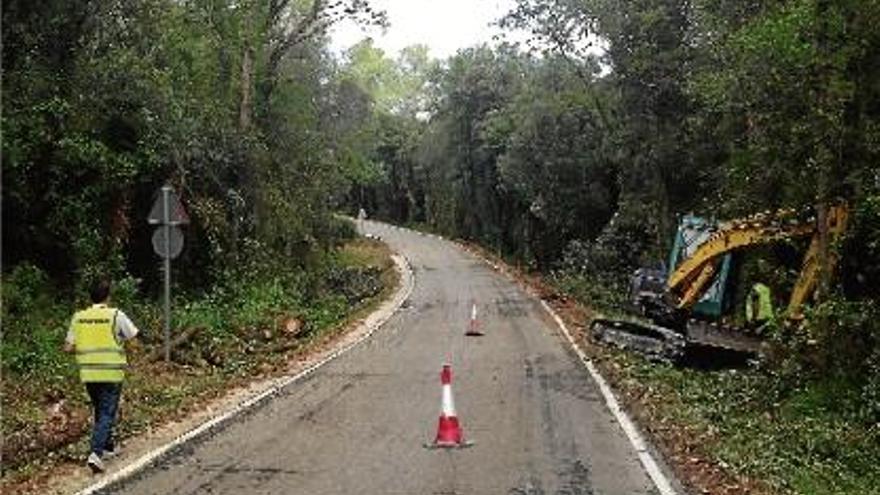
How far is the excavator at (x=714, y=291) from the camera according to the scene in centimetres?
1866

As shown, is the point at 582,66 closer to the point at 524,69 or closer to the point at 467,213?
the point at 524,69

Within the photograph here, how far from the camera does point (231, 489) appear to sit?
9.92 m

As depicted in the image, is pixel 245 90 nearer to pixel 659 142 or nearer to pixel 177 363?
pixel 659 142

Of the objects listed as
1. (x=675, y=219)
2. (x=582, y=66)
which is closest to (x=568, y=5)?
(x=582, y=66)

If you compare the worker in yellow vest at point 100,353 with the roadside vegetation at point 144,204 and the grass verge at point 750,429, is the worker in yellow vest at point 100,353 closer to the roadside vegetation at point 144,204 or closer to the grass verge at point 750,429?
the roadside vegetation at point 144,204

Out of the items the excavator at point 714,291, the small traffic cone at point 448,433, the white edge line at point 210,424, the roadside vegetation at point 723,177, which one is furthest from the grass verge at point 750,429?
the white edge line at point 210,424

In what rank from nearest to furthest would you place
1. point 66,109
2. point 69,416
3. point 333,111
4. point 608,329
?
1. point 69,416
2. point 66,109
3. point 608,329
4. point 333,111

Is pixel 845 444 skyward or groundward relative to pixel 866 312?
groundward

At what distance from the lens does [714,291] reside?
23844mm

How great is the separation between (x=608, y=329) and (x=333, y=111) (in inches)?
1407

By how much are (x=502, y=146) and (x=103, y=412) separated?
50.2m

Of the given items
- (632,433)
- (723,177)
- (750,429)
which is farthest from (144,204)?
(750,429)

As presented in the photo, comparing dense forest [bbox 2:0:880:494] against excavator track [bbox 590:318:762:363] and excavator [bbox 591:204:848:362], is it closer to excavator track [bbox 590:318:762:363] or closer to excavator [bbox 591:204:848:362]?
excavator [bbox 591:204:848:362]

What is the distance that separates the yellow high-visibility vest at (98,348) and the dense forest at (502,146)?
5705 mm
